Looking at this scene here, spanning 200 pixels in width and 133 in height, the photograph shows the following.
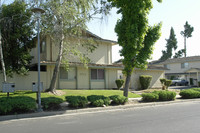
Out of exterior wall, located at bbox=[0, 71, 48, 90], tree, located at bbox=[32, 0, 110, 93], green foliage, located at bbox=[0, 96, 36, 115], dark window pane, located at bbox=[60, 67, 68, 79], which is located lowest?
green foliage, located at bbox=[0, 96, 36, 115]

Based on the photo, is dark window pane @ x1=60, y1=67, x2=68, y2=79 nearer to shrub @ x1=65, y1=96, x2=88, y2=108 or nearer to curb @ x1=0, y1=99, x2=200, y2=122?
shrub @ x1=65, y1=96, x2=88, y2=108

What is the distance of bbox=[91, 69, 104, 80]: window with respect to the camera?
21094mm

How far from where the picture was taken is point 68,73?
19375 mm

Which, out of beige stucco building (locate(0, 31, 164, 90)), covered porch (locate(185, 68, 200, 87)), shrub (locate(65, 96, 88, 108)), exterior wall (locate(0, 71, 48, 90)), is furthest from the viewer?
covered porch (locate(185, 68, 200, 87))

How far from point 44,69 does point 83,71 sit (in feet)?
12.9

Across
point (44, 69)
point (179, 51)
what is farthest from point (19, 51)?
point (179, 51)

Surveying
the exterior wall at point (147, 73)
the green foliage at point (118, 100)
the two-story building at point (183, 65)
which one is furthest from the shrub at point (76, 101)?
the two-story building at point (183, 65)

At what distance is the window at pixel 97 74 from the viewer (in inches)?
830

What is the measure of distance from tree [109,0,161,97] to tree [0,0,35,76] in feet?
25.4

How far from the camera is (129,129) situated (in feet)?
21.2

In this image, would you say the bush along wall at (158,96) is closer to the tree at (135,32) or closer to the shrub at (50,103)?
the tree at (135,32)

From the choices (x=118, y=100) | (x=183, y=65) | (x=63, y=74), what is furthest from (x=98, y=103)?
(x=183, y=65)

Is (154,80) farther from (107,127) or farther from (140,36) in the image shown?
(107,127)

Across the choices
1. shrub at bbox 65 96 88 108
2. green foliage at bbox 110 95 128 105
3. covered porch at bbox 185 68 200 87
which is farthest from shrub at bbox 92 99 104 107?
covered porch at bbox 185 68 200 87
